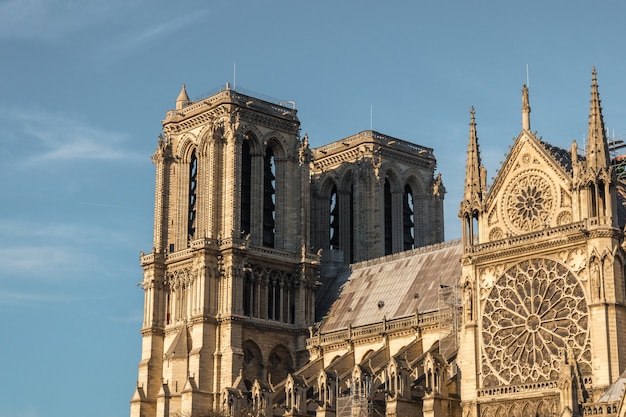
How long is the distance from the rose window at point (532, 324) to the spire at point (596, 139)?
5046 mm

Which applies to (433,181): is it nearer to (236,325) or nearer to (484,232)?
(236,325)

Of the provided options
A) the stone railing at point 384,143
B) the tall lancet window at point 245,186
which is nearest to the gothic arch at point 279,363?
the tall lancet window at point 245,186

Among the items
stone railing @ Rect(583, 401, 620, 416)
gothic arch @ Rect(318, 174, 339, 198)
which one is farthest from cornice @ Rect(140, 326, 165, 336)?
stone railing @ Rect(583, 401, 620, 416)

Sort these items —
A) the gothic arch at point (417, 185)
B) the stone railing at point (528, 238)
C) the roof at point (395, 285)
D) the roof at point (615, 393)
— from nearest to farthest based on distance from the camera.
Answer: the roof at point (615, 393)
the stone railing at point (528, 238)
the roof at point (395, 285)
the gothic arch at point (417, 185)

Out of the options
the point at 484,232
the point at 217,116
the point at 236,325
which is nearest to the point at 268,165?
the point at 217,116

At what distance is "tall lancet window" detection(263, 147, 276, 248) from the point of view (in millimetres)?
86375

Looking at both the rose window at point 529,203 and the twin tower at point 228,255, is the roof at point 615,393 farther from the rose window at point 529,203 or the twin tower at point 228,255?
the twin tower at point 228,255

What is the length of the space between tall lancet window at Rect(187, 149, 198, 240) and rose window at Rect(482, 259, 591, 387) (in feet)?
91.6

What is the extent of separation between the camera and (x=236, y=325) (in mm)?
80125

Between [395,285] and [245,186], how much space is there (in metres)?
11.6

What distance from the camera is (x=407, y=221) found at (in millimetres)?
96125

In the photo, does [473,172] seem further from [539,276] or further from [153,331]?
[153,331]

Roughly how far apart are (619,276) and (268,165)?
110ft

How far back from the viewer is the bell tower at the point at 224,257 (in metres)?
80.3
